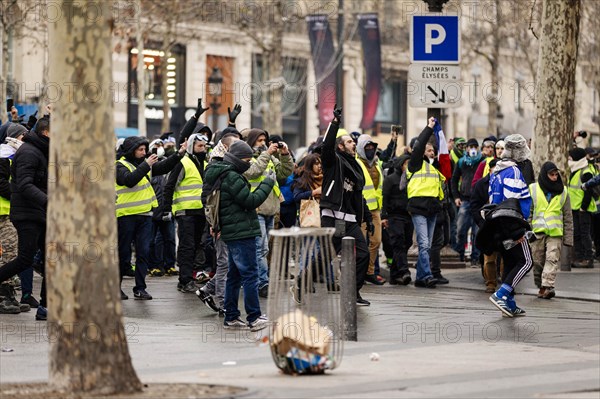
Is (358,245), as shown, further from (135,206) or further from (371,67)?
(371,67)

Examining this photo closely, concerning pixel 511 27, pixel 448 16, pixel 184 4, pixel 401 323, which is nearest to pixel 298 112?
pixel 511 27

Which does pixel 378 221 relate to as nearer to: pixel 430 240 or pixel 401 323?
pixel 430 240

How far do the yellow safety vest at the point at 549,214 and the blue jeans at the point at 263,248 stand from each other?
11.2 feet

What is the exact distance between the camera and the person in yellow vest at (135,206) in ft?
52.5

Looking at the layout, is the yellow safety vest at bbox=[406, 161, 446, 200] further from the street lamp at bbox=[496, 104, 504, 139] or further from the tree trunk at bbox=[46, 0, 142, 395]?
the street lamp at bbox=[496, 104, 504, 139]

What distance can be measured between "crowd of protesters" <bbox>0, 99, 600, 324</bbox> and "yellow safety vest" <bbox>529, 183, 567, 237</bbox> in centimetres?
2

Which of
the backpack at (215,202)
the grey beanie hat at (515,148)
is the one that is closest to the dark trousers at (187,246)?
the backpack at (215,202)

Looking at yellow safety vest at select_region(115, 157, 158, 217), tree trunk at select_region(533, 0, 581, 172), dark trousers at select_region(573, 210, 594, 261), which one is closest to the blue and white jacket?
yellow safety vest at select_region(115, 157, 158, 217)

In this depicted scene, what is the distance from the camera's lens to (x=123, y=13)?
4006cm

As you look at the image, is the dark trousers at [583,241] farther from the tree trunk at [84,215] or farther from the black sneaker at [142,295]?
the tree trunk at [84,215]

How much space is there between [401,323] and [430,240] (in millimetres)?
4352

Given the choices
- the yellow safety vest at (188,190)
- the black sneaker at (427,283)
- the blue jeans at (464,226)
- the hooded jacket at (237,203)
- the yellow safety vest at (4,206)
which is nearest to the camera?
the hooded jacket at (237,203)

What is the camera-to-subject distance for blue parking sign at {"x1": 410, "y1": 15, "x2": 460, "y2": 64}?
17.8 m

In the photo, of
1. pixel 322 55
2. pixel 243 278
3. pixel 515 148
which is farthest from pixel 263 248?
pixel 322 55
